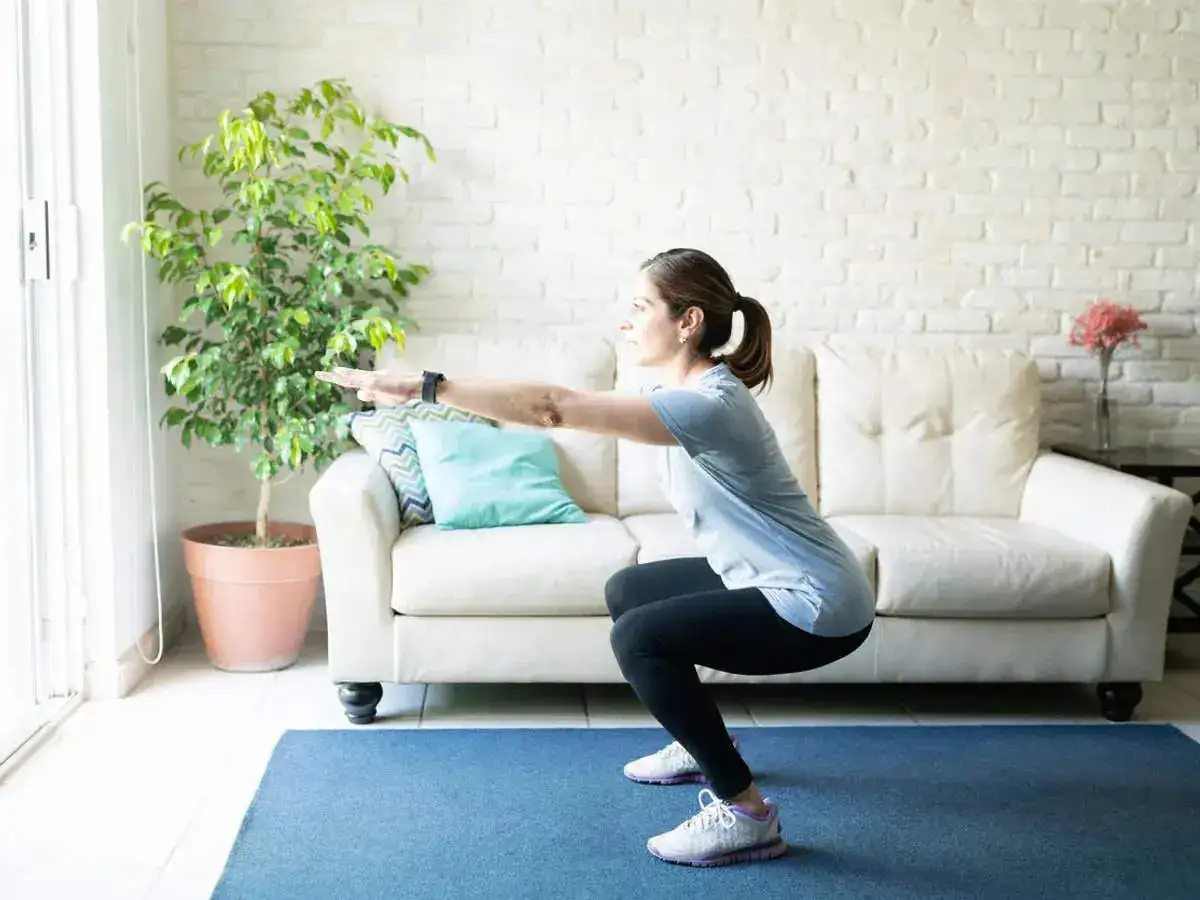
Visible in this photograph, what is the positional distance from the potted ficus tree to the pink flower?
6.64 feet

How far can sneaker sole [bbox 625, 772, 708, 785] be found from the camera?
281 centimetres

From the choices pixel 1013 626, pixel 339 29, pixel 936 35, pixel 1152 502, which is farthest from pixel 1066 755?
pixel 339 29

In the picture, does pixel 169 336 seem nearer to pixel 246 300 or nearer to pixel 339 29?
pixel 246 300

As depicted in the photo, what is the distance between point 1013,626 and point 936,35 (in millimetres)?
1907

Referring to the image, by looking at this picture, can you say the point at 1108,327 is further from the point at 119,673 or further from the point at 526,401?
the point at 119,673

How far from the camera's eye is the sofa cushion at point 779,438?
3754mm

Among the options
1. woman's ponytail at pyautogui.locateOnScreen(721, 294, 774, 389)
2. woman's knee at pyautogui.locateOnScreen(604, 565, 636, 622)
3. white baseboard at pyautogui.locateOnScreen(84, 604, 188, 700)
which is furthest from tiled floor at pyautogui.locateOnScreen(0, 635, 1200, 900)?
woman's ponytail at pyautogui.locateOnScreen(721, 294, 774, 389)

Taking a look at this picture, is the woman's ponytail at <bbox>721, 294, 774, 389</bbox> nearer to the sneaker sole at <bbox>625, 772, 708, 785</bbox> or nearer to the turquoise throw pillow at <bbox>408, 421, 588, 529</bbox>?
the sneaker sole at <bbox>625, 772, 708, 785</bbox>

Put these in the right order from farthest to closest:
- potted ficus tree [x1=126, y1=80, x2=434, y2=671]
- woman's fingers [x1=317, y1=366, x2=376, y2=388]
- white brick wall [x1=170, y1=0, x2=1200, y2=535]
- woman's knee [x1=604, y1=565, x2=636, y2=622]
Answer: white brick wall [x1=170, y1=0, x2=1200, y2=535] → potted ficus tree [x1=126, y1=80, x2=434, y2=671] → woman's knee [x1=604, y1=565, x2=636, y2=622] → woman's fingers [x1=317, y1=366, x2=376, y2=388]

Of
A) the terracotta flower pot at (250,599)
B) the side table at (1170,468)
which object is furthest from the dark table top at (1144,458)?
the terracotta flower pot at (250,599)

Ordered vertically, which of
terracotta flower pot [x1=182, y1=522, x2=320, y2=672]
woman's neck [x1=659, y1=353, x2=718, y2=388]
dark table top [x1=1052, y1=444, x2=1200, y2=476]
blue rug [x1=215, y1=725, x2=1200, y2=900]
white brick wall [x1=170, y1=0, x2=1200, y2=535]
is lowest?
blue rug [x1=215, y1=725, x2=1200, y2=900]

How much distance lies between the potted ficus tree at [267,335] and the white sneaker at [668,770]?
1.24 meters

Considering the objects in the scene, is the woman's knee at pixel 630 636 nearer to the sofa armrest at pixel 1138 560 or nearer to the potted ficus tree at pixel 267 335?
the potted ficus tree at pixel 267 335

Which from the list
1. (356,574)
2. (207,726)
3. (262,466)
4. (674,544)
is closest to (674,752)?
(674,544)
